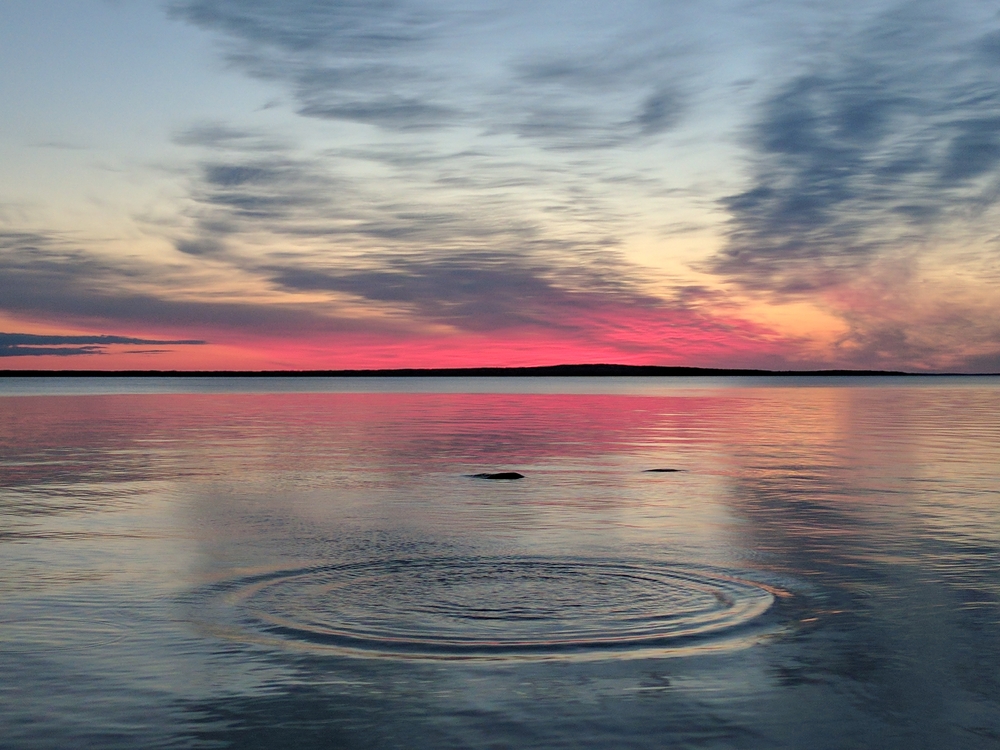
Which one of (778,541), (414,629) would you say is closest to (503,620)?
(414,629)

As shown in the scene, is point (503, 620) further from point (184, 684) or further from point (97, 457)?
point (97, 457)

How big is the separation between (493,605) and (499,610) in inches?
12.7

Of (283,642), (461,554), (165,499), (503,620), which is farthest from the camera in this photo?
(165,499)

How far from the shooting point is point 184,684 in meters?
11.0

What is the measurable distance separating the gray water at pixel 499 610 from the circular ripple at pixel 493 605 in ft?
0.21

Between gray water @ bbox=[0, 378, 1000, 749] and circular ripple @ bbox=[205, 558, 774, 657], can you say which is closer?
gray water @ bbox=[0, 378, 1000, 749]

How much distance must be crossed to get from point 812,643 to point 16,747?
8.82 m

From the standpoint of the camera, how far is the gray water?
392 inches

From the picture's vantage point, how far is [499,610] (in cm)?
1427

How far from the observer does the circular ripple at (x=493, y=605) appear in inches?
499

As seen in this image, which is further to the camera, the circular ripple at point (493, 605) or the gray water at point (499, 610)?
the circular ripple at point (493, 605)

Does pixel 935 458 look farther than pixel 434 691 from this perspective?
Yes

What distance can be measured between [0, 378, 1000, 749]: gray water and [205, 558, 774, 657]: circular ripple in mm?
63

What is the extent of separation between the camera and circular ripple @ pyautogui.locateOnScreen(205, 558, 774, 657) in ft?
41.5
